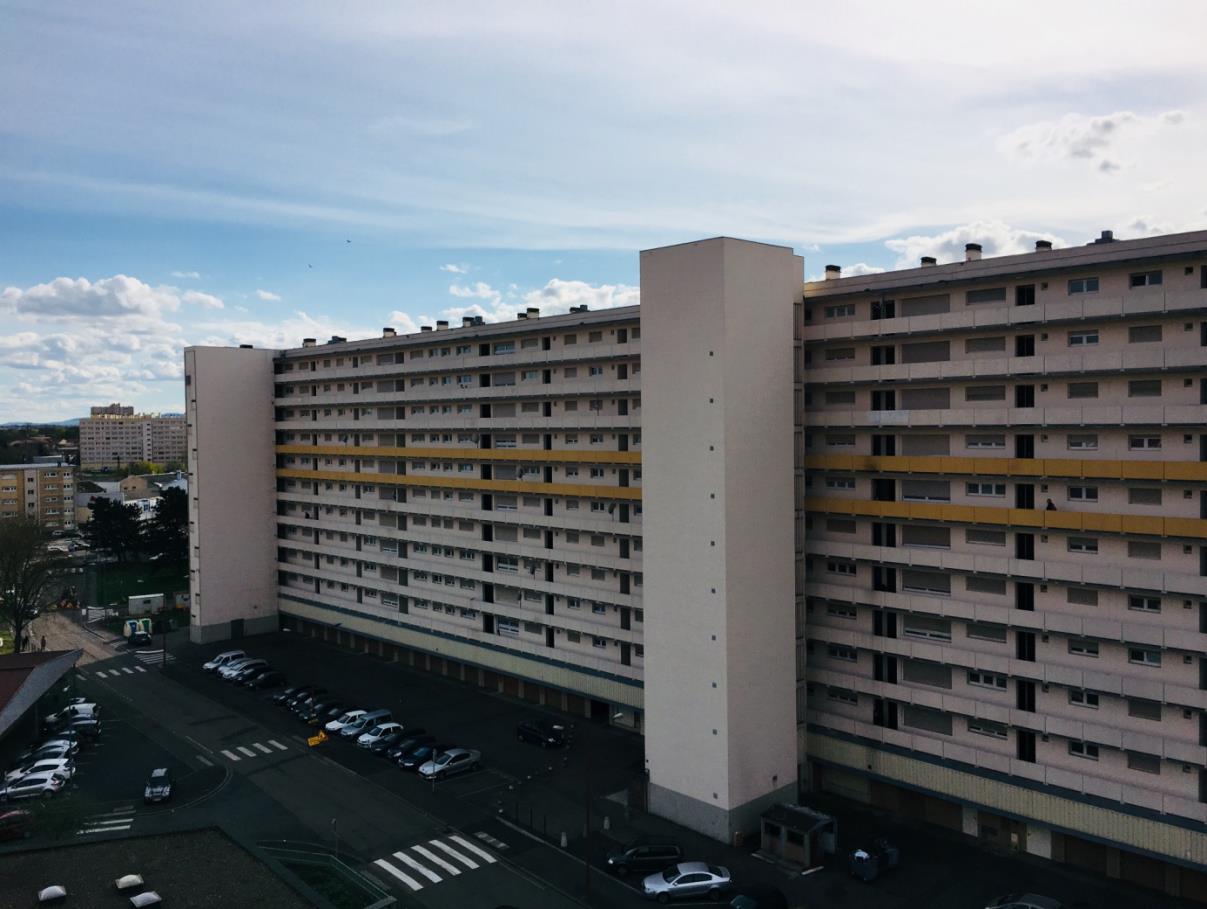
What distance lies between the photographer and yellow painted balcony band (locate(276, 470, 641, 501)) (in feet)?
173

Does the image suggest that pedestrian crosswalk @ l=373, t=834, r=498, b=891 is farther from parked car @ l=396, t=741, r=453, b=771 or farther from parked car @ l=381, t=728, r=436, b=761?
parked car @ l=381, t=728, r=436, b=761

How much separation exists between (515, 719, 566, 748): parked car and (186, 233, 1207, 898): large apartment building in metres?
3.09

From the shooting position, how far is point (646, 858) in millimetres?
37156

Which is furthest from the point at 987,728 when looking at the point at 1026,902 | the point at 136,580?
the point at 136,580

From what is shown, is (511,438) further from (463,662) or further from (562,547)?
(463,662)

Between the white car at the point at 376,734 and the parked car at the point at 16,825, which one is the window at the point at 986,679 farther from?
the parked car at the point at 16,825

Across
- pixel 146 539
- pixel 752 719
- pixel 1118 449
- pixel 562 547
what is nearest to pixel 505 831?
pixel 752 719

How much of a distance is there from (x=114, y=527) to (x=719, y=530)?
9327cm

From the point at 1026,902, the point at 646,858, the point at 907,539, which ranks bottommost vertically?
the point at 646,858

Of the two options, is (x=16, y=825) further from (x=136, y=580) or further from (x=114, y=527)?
(x=114, y=527)

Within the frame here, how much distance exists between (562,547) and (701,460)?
1797 centimetres

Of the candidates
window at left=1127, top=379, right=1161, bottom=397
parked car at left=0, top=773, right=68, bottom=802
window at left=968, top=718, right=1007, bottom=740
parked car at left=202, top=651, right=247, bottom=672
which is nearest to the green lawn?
parked car at left=202, top=651, right=247, bottom=672

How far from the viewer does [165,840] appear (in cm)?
3612

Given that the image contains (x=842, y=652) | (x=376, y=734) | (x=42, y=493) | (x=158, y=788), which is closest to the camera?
(x=842, y=652)
